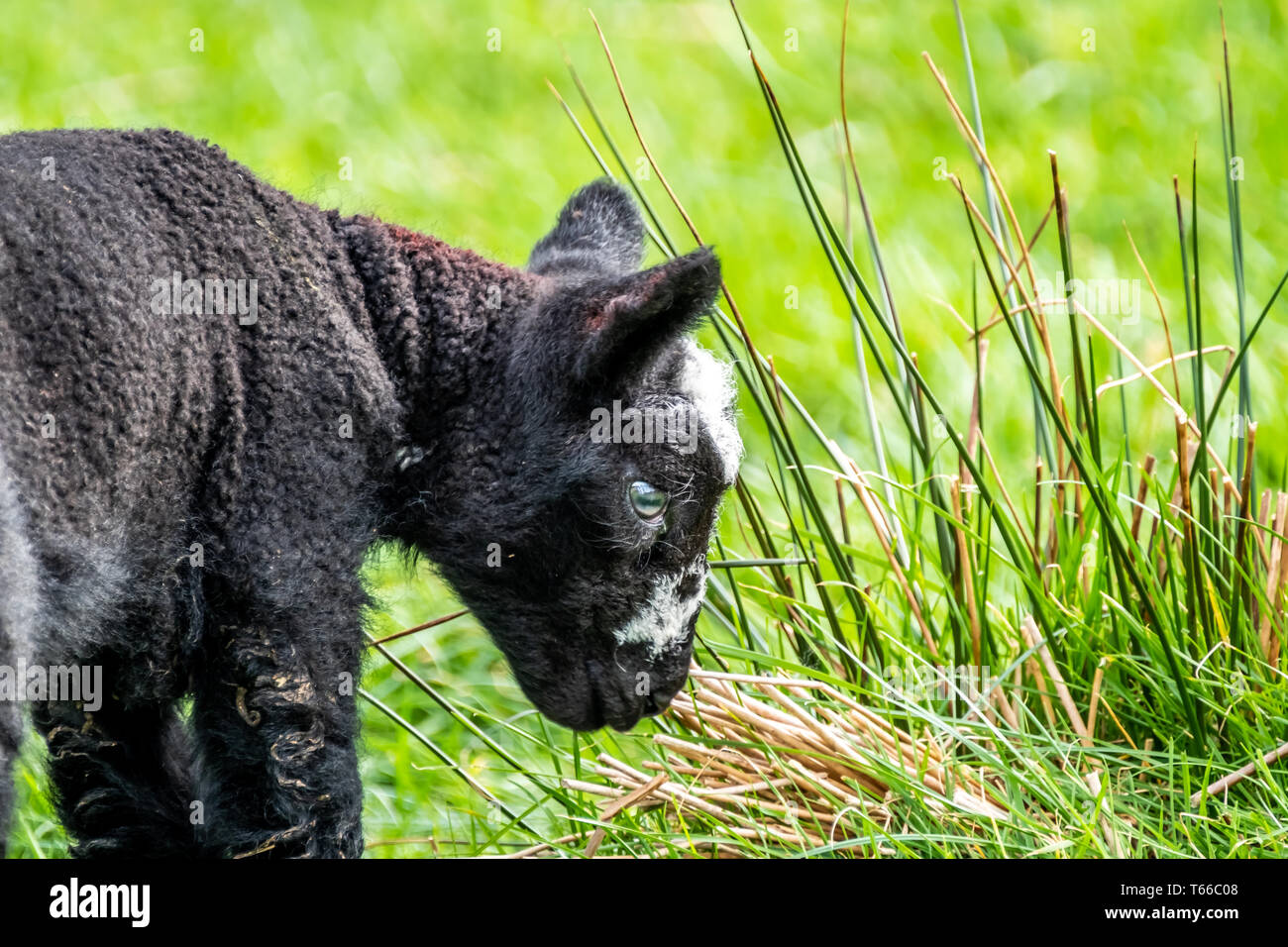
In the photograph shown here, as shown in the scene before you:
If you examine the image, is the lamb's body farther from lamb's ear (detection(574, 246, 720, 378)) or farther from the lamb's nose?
the lamb's nose

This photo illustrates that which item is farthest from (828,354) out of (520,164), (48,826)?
(48,826)

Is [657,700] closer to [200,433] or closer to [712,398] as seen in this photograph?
[712,398]

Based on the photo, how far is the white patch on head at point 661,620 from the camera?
3752mm

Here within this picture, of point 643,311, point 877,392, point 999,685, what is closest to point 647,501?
point 643,311

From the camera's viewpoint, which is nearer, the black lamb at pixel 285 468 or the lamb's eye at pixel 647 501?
the black lamb at pixel 285 468

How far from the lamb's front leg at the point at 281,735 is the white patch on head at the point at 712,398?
98 cm

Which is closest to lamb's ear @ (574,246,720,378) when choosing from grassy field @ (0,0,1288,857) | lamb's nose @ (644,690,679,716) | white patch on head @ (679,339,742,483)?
white patch on head @ (679,339,742,483)

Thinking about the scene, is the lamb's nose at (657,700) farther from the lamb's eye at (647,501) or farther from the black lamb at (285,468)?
the lamb's eye at (647,501)

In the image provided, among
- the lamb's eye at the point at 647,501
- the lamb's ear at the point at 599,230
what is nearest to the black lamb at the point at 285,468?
the lamb's eye at the point at 647,501

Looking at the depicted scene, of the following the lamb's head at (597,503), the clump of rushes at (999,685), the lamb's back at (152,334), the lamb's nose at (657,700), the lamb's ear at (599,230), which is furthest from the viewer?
the lamb's ear at (599,230)

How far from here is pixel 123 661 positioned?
3.63 m

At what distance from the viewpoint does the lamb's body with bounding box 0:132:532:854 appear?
3.22 metres

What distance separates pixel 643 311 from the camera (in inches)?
133
